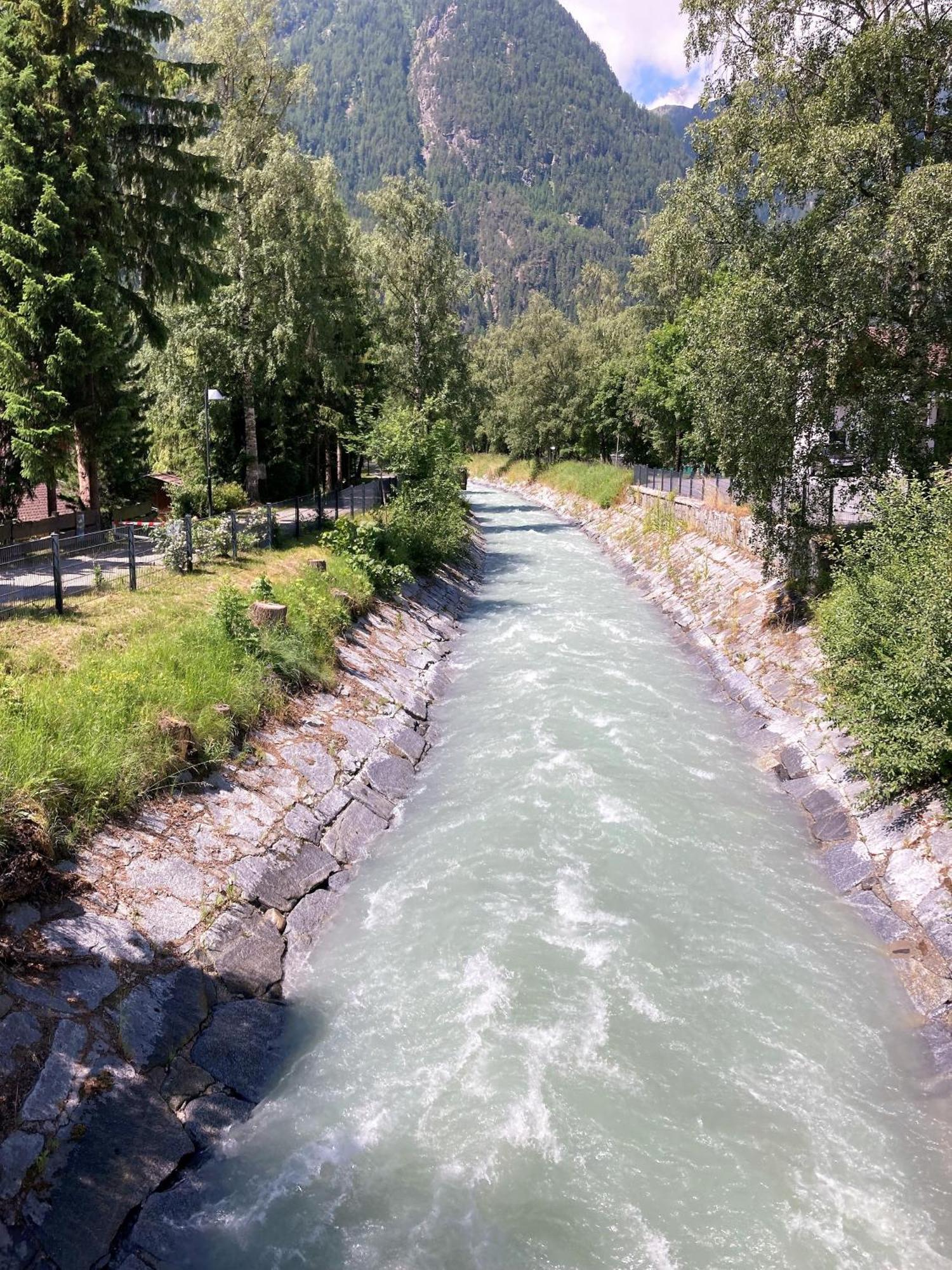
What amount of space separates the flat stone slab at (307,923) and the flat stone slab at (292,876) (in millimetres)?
138

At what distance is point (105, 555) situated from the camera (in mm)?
16078

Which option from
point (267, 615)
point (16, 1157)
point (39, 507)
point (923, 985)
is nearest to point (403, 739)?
point (267, 615)

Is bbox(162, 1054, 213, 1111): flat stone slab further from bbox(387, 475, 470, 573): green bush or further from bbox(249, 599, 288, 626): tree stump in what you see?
bbox(387, 475, 470, 573): green bush

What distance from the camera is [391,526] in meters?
24.4

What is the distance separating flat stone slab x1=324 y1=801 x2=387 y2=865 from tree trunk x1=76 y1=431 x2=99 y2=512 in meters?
13.0

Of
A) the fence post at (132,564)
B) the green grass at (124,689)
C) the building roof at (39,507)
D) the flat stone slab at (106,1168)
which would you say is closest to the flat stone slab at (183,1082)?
the flat stone slab at (106,1168)

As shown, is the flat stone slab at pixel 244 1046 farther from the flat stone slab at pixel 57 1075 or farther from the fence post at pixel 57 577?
the fence post at pixel 57 577

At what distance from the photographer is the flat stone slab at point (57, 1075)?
5.57 meters

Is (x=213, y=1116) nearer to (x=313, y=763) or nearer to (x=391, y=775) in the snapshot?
(x=313, y=763)

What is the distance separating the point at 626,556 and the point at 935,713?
24161 mm

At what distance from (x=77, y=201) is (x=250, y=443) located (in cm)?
1047

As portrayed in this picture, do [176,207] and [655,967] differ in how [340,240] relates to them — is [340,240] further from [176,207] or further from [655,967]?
[655,967]

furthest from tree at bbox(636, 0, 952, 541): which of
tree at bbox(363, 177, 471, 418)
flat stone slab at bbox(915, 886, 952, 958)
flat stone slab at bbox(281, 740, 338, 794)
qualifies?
tree at bbox(363, 177, 471, 418)

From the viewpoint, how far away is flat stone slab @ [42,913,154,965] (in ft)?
22.6
